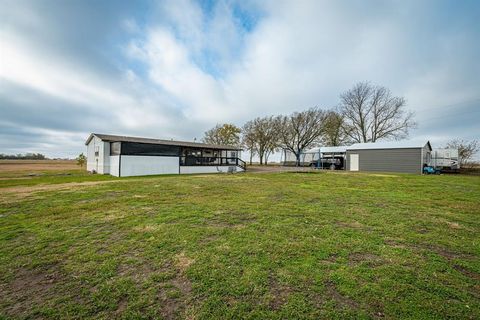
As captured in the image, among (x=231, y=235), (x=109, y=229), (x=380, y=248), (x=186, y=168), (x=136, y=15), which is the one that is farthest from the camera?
(x=186, y=168)

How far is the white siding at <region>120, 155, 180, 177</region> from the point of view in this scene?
58.4ft

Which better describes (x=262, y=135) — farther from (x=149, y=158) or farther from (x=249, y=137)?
(x=149, y=158)

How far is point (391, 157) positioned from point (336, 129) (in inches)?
525

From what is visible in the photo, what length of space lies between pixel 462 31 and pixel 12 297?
22.0m

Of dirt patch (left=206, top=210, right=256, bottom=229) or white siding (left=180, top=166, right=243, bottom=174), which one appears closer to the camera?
dirt patch (left=206, top=210, right=256, bottom=229)

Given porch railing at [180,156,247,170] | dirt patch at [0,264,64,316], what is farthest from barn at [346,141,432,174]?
dirt patch at [0,264,64,316]

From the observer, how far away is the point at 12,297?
89.4 inches

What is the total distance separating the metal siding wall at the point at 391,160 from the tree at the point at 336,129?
10470 mm

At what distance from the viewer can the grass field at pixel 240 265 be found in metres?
2.06

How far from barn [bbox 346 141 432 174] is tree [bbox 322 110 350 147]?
987 centimetres

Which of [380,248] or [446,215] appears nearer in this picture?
[380,248]

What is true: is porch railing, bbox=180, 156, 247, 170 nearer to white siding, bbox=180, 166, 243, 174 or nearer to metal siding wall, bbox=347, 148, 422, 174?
white siding, bbox=180, 166, 243, 174

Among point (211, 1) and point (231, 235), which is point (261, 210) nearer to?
point (231, 235)

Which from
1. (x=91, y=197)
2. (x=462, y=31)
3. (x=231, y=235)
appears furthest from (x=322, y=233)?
(x=462, y=31)
